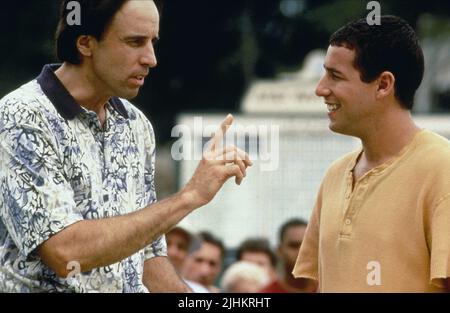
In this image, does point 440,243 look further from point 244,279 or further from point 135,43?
point 244,279

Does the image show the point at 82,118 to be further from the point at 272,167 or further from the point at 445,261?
the point at 272,167

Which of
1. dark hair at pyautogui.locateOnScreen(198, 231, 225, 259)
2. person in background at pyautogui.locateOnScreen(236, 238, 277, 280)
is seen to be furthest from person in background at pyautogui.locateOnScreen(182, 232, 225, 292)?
person in background at pyautogui.locateOnScreen(236, 238, 277, 280)

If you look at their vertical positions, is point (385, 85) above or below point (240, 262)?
above

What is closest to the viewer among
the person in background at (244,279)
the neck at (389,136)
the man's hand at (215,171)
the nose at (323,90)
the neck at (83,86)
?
the man's hand at (215,171)

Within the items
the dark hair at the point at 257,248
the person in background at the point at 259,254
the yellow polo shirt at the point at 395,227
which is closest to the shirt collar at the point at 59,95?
the yellow polo shirt at the point at 395,227

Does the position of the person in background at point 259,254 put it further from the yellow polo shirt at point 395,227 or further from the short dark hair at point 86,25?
the short dark hair at point 86,25

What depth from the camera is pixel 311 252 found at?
21.2ft

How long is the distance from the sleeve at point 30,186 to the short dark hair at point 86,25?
0.45 metres

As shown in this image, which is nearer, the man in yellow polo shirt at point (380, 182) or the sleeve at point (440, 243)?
the sleeve at point (440, 243)

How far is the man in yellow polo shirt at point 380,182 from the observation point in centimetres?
573

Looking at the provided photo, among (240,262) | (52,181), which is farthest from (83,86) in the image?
(240,262)

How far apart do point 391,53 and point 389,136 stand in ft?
1.15

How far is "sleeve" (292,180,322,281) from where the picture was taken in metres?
6.42

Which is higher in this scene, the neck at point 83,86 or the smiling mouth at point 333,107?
the neck at point 83,86
